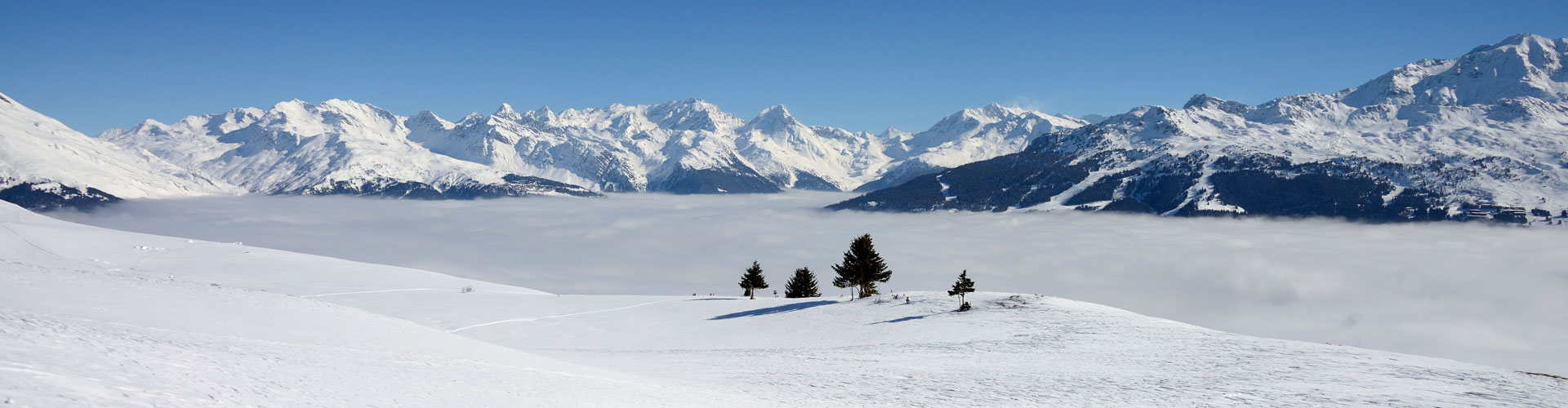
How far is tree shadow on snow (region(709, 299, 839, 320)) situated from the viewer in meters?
48.0

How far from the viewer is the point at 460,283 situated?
6412 cm

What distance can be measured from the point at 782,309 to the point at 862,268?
10715 mm

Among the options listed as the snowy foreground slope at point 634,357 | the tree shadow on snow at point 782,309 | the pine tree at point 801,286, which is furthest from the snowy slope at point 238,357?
the pine tree at point 801,286

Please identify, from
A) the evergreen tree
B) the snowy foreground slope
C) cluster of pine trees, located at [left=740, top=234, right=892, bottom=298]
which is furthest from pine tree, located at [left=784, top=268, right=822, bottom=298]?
the snowy foreground slope

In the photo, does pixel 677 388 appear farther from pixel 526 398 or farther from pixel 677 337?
pixel 677 337

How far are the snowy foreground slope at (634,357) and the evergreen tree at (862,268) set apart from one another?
1049 cm

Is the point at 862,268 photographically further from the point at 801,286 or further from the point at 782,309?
the point at 801,286

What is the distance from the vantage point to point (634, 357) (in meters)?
31.2

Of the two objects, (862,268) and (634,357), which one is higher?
(862,268)

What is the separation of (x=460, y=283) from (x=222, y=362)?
177 feet

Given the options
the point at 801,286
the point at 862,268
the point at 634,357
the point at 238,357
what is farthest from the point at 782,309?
the point at 238,357

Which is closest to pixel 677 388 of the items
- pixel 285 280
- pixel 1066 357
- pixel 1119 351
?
pixel 1066 357

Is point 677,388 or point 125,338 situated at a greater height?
point 125,338

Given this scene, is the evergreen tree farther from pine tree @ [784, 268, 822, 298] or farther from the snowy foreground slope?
the snowy foreground slope
